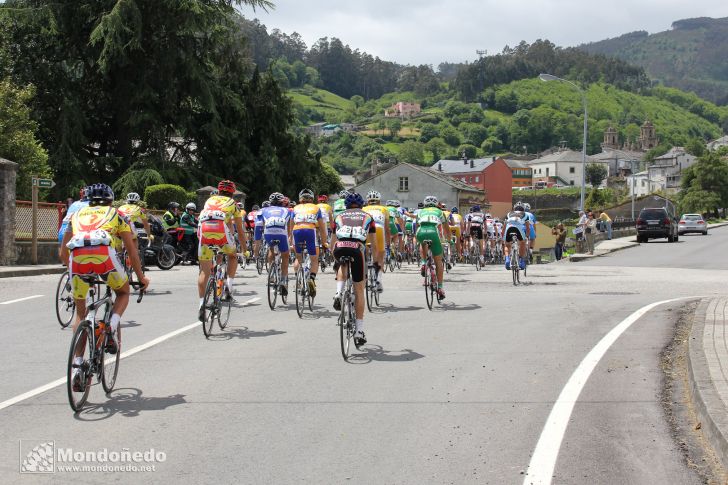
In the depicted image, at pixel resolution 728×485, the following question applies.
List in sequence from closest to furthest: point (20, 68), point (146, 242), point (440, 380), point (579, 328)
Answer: point (440, 380) → point (579, 328) → point (146, 242) → point (20, 68)

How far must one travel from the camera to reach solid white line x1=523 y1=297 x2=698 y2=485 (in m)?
5.54

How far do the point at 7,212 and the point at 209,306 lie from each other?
13210 millimetres

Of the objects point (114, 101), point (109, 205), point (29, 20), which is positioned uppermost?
point (29, 20)

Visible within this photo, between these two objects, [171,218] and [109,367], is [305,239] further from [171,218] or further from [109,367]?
[171,218]

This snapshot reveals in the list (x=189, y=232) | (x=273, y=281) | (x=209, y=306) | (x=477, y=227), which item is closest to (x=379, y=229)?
(x=273, y=281)

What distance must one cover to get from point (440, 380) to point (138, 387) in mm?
2811

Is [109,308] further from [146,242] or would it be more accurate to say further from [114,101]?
[114,101]

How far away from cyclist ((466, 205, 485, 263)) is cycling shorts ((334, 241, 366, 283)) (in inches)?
675

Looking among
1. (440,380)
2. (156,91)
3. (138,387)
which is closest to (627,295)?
(440,380)

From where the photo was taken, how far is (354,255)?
991 cm

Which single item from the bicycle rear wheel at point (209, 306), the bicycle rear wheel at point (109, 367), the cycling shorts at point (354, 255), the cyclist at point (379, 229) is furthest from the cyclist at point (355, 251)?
the cyclist at point (379, 229)

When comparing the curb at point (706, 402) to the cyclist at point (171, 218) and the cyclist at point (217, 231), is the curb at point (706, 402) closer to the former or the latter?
the cyclist at point (217, 231)

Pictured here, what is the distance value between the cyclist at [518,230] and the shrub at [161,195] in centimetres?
1665

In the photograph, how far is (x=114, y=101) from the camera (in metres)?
40.3
